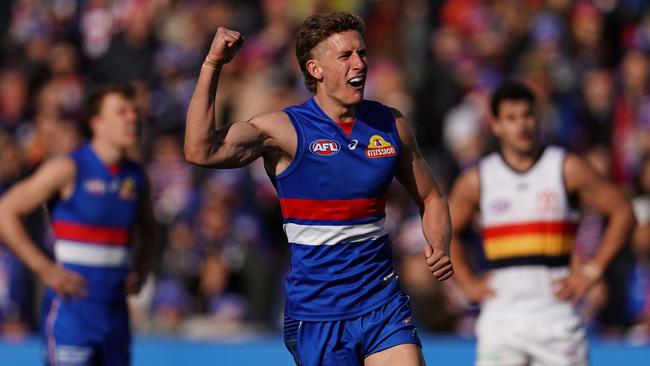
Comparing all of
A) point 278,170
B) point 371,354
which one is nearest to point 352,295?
point 371,354

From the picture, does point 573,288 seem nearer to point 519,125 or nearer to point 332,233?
point 519,125

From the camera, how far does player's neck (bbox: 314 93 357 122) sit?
24.1 feet

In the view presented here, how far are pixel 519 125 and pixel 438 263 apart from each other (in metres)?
2.55

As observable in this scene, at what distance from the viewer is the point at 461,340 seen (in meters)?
11.5

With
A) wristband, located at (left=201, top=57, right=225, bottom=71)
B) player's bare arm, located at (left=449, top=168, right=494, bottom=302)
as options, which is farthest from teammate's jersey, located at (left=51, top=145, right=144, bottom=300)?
wristband, located at (left=201, top=57, right=225, bottom=71)

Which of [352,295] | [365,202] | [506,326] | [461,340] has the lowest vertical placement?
[461,340]

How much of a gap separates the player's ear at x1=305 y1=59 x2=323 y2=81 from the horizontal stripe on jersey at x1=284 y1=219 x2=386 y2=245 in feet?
2.74

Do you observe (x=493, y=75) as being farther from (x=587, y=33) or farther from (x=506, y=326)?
(x=506, y=326)

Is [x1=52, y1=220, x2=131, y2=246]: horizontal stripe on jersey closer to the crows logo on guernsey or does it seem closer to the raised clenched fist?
the crows logo on guernsey

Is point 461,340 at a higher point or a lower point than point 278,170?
lower

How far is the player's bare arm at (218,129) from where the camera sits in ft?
22.1

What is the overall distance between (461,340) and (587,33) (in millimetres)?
5153

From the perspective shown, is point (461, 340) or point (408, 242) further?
point (408, 242)

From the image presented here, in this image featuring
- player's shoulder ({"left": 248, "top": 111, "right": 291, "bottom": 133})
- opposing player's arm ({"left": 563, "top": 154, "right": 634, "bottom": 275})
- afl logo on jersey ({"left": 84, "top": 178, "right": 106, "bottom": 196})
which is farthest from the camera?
afl logo on jersey ({"left": 84, "top": 178, "right": 106, "bottom": 196})
